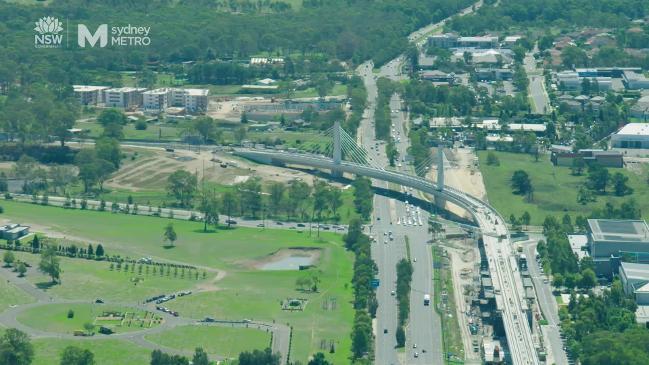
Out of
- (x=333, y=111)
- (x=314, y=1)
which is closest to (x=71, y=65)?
(x=333, y=111)

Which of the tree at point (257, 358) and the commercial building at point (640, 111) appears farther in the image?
the commercial building at point (640, 111)

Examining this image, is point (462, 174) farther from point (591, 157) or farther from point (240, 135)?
point (240, 135)

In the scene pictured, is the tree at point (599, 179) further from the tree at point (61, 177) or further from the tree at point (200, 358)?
the tree at point (200, 358)

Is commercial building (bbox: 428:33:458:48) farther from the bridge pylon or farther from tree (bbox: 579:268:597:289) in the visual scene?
tree (bbox: 579:268:597:289)

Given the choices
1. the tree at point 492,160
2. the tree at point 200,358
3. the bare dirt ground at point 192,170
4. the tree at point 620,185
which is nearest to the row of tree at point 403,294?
the tree at point 200,358

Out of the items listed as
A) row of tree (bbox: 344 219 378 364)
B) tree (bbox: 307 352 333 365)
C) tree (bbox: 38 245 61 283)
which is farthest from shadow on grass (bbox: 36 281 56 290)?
tree (bbox: 307 352 333 365)

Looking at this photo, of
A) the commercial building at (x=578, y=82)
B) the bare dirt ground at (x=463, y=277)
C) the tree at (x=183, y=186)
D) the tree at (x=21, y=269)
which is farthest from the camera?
the commercial building at (x=578, y=82)

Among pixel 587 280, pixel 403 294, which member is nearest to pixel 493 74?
pixel 587 280
